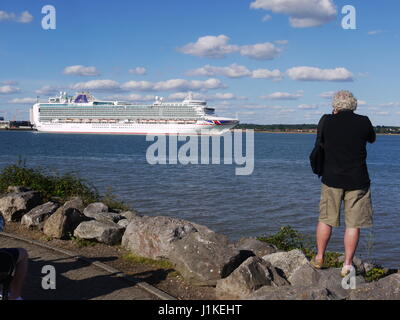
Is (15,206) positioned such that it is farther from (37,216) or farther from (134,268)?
(134,268)

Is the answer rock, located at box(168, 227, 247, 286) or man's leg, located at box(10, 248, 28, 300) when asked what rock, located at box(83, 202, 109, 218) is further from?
man's leg, located at box(10, 248, 28, 300)

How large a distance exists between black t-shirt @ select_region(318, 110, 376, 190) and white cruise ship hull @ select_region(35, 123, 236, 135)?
7210 centimetres

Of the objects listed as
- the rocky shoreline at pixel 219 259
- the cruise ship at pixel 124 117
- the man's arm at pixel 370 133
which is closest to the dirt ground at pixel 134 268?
the rocky shoreline at pixel 219 259

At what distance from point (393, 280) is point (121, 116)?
79.6 meters

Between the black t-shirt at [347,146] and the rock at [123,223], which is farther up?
the black t-shirt at [347,146]

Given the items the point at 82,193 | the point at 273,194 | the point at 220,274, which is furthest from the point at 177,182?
the point at 220,274

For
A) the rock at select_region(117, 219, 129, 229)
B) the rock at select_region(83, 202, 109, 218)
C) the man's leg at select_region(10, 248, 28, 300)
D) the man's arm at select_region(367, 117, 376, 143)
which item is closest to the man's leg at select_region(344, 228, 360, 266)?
the man's arm at select_region(367, 117, 376, 143)

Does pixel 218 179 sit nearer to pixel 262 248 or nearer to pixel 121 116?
pixel 262 248

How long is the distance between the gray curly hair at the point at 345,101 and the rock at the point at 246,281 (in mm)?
1625

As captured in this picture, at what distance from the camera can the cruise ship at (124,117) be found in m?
76.6

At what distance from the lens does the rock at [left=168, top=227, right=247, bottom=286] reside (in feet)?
14.8

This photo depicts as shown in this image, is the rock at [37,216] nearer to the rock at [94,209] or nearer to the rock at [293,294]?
the rock at [94,209]
